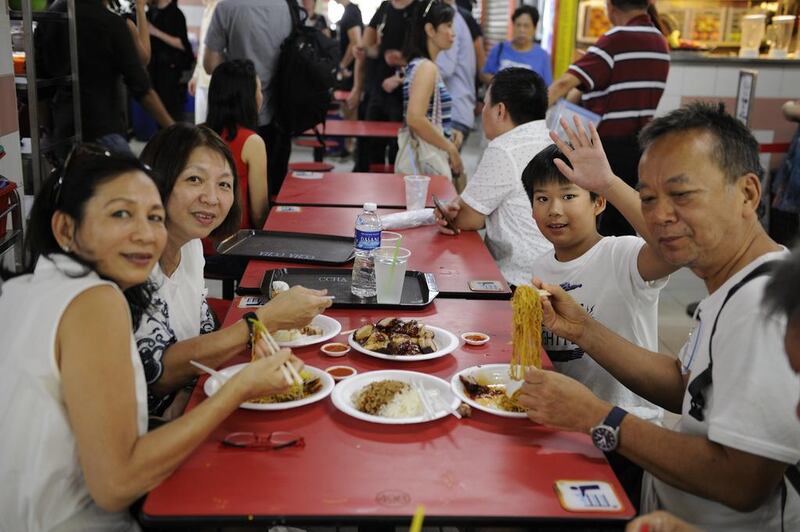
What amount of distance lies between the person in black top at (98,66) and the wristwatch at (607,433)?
4023 mm

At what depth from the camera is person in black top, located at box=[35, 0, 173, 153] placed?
5027 mm

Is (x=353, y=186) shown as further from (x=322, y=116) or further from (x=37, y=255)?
(x=37, y=255)

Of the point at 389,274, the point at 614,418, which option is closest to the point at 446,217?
the point at 389,274

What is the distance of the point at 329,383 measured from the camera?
1963 mm

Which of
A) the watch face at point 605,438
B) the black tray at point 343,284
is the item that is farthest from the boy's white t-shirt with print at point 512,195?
the watch face at point 605,438

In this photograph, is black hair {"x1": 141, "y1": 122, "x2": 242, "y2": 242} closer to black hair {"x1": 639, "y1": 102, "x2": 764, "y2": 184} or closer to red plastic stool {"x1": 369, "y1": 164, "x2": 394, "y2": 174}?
black hair {"x1": 639, "y1": 102, "x2": 764, "y2": 184}

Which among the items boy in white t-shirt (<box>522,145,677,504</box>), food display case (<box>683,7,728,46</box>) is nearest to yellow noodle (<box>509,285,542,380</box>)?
boy in white t-shirt (<box>522,145,677,504</box>)

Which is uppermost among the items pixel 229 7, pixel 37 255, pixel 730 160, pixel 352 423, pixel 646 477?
pixel 229 7

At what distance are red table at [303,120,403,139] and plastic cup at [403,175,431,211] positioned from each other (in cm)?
241

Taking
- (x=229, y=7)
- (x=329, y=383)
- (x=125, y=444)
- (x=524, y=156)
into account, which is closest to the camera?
(x=125, y=444)

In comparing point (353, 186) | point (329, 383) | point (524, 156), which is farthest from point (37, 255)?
point (353, 186)

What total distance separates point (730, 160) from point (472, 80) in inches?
219

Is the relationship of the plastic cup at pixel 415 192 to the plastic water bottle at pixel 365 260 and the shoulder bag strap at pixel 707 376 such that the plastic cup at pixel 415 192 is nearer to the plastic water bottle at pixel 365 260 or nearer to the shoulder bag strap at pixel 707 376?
the plastic water bottle at pixel 365 260

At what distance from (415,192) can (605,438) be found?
2283 mm
